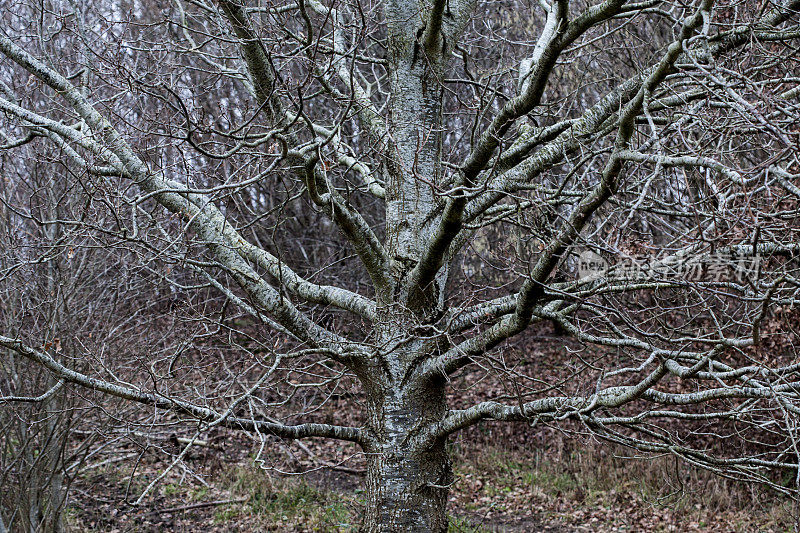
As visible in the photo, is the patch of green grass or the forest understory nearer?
the forest understory

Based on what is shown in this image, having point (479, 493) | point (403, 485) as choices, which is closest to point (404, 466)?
point (403, 485)

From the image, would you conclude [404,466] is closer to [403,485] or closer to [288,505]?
[403,485]

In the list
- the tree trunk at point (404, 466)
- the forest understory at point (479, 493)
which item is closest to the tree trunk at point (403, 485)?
the tree trunk at point (404, 466)

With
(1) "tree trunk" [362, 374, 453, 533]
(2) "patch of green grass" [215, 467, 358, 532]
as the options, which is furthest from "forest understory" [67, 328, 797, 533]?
(1) "tree trunk" [362, 374, 453, 533]

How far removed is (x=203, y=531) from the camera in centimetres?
764

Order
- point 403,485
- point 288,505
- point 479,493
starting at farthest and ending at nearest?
point 479,493
point 288,505
point 403,485

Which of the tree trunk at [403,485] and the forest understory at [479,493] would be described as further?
the forest understory at [479,493]

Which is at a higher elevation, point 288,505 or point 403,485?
point 288,505

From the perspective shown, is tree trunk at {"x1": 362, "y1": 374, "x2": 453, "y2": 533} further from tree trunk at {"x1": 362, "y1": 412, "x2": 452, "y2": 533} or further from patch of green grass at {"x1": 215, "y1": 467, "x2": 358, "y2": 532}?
patch of green grass at {"x1": 215, "y1": 467, "x2": 358, "y2": 532}

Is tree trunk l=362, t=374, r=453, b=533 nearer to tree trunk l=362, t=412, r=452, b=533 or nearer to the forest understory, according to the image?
tree trunk l=362, t=412, r=452, b=533

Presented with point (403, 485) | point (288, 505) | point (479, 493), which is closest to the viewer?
point (403, 485)

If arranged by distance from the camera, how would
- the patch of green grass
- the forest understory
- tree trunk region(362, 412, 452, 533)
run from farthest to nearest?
1. the patch of green grass
2. the forest understory
3. tree trunk region(362, 412, 452, 533)

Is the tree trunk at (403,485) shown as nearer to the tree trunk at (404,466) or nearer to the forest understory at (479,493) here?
the tree trunk at (404,466)

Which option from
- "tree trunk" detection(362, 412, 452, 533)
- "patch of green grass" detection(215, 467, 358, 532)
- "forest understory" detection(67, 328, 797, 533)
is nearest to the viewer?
"tree trunk" detection(362, 412, 452, 533)
